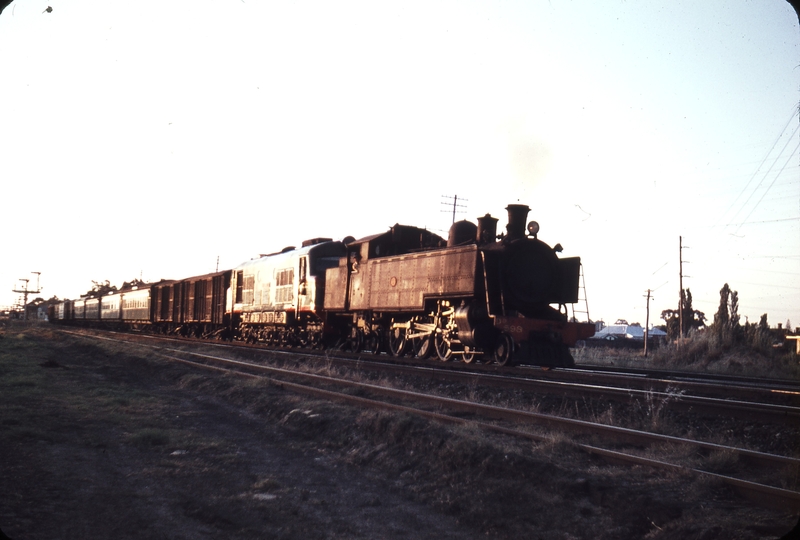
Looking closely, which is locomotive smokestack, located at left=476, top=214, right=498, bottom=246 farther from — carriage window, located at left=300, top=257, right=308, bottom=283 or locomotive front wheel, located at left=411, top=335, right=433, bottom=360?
carriage window, located at left=300, top=257, right=308, bottom=283

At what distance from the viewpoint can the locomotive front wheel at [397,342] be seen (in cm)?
1891

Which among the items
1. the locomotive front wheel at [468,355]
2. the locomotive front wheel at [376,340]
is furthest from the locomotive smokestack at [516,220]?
the locomotive front wheel at [376,340]

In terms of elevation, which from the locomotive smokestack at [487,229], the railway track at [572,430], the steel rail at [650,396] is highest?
the locomotive smokestack at [487,229]

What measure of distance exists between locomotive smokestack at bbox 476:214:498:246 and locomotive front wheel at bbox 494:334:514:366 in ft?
8.05

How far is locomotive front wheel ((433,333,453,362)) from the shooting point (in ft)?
55.2

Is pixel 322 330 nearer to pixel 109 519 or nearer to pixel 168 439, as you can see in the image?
pixel 168 439

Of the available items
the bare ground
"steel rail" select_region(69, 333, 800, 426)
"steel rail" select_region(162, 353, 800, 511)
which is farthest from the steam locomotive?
the bare ground

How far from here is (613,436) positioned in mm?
7762

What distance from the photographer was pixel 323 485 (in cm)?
662

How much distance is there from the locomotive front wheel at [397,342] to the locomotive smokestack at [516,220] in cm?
503

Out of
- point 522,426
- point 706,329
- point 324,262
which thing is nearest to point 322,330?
point 324,262

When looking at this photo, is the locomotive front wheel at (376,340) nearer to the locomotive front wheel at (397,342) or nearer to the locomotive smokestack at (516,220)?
the locomotive front wheel at (397,342)

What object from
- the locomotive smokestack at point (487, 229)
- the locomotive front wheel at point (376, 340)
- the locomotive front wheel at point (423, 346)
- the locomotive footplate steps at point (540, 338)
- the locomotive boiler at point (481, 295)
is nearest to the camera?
the locomotive footplate steps at point (540, 338)

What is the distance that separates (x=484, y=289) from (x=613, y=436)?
7.66m
